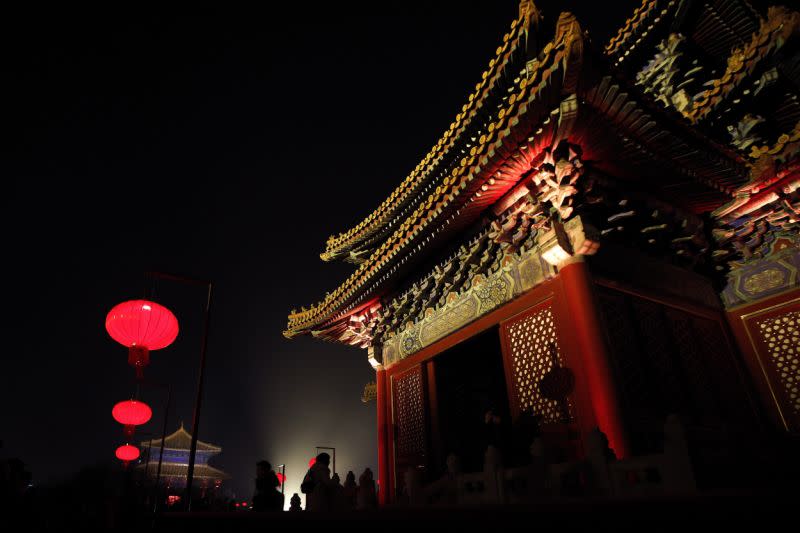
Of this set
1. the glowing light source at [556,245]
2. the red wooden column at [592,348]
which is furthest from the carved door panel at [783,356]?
the glowing light source at [556,245]

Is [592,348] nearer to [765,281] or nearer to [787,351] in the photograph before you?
[787,351]

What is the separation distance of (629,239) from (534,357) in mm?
2636

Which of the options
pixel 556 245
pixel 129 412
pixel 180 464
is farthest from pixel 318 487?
pixel 180 464

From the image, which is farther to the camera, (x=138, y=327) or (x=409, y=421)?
(x=409, y=421)

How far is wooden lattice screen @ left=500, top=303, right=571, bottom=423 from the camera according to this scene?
6465 mm

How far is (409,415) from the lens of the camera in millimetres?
9805

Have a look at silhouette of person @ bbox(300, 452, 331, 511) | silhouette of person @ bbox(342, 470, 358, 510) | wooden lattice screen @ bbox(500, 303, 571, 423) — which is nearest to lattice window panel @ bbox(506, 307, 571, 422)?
wooden lattice screen @ bbox(500, 303, 571, 423)

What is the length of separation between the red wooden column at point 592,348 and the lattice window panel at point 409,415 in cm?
450

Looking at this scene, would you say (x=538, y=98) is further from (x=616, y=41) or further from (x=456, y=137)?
(x=616, y=41)

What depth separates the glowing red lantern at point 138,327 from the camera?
311 inches

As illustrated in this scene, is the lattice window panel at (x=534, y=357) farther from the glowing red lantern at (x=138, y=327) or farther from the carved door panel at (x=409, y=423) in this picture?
the glowing red lantern at (x=138, y=327)

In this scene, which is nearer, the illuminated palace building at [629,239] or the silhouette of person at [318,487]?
the illuminated palace building at [629,239]

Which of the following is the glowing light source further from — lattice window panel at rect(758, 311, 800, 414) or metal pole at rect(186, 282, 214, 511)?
metal pole at rect(186, 282, 214, 511)

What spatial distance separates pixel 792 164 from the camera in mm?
6340
